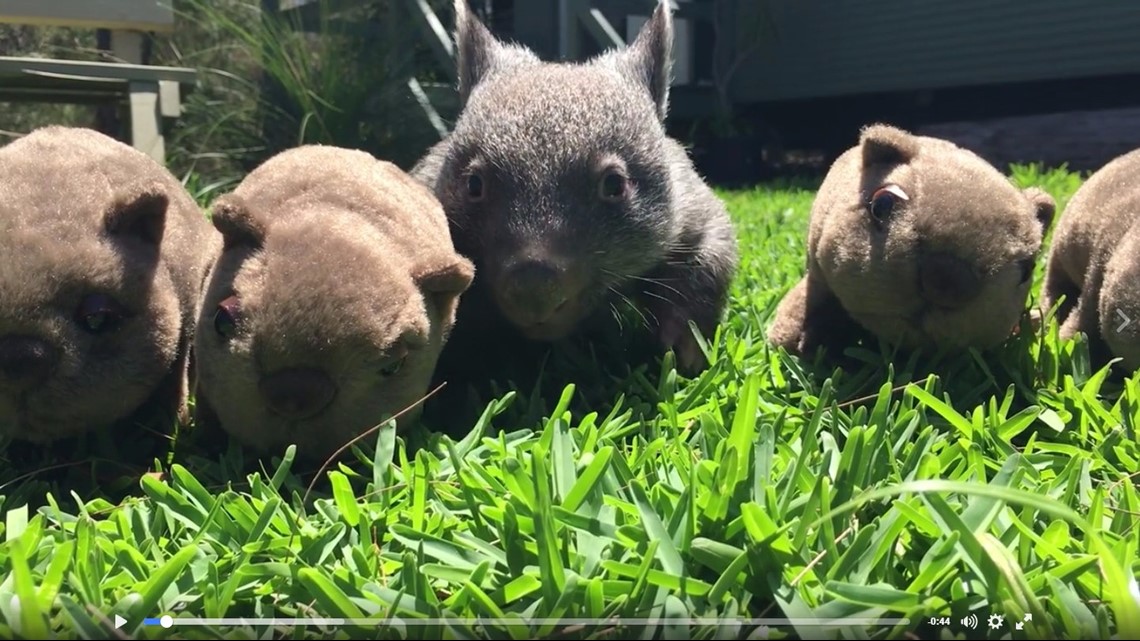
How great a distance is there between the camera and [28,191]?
1644 millimetres

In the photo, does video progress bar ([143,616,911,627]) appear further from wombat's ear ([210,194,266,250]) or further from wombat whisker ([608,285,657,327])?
wombat whisker ([608,285,657,327])

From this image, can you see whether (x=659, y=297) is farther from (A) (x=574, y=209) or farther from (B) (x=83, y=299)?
(B) (x=83, y=299)

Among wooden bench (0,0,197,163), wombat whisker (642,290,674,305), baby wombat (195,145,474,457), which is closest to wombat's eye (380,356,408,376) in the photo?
baby wombat (195,145,474,457)

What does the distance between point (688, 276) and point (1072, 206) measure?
973 mm

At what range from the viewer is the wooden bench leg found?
434 centimetres

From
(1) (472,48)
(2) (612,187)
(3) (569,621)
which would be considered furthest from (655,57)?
(3) (569,621)

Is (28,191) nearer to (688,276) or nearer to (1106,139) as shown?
(688,276)

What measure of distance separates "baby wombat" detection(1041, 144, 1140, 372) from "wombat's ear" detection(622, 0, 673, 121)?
1.03 m

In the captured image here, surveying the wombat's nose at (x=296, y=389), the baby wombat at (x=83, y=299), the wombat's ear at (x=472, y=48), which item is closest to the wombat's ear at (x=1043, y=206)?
the wombat's ear at (x=472, y=48)

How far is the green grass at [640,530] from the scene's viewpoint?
106 centimetres

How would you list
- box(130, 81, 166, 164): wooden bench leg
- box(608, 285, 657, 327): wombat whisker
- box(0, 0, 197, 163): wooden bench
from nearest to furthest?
box(608, 285, 657, 327): wombat whisker < box(0, 0, 197, 163): wooden bench < box(130, 81, 166, 164): wooden bench leg

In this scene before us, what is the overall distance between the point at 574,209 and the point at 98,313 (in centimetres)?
90

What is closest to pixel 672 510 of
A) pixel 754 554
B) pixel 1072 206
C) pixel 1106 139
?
pixel 754 554

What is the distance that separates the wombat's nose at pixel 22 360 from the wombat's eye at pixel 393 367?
0.51 m
